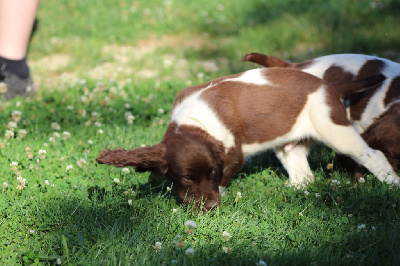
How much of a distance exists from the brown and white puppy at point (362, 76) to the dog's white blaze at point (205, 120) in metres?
0.99

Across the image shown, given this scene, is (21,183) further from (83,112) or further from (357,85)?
(357,85)

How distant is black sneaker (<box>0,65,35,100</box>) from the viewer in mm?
6363

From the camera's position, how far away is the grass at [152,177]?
3.31 metres

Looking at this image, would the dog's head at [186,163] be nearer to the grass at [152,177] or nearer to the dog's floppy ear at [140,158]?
the dog's floppy ear at [140,158]

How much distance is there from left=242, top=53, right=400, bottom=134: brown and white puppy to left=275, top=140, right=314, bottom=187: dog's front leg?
508mm

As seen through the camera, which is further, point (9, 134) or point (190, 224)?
point (9, 134)

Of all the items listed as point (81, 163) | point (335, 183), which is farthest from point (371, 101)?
point (81, 163)

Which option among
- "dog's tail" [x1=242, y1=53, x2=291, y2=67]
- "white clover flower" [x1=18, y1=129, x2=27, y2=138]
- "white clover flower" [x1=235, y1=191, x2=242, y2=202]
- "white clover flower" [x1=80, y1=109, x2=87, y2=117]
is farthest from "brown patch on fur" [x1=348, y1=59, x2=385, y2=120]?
"white clover flower" [x1=18, y1=129, x2=27, y2=138]

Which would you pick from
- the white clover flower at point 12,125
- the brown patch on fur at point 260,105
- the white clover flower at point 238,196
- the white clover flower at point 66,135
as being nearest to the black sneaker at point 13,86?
the white clover flower at point 12,125

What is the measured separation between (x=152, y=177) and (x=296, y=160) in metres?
1.24

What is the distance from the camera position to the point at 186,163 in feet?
12.6

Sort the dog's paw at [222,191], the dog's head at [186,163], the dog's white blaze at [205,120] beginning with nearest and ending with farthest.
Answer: the dog's head at [186,163] → the dog's white blaze at [205,120] → the dog's paw at [222,191]

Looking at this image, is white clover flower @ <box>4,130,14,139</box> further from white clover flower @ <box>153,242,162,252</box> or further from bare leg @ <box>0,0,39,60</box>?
white clover flower @ <box>153,242,162,252</box>

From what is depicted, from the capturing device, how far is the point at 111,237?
11.1 ft
